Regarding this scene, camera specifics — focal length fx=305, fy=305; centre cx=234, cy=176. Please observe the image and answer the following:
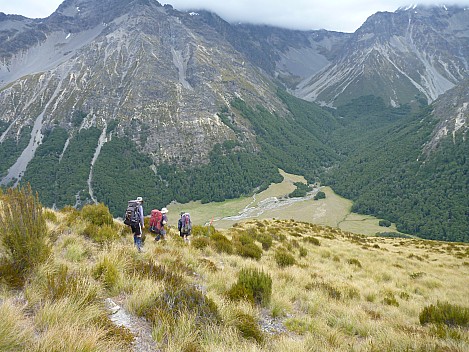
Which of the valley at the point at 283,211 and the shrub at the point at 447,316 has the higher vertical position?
the shrub at the point at 447,316

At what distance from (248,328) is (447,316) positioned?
6.34 meters

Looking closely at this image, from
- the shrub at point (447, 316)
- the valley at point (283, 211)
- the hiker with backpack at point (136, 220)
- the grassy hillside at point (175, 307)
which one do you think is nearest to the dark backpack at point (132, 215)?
the hiker with backpack at point (136, 220)

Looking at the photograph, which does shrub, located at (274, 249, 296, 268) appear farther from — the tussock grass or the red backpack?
the tussock grass

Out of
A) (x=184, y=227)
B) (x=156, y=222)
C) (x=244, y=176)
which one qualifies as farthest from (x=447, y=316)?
(x=244, y=176)

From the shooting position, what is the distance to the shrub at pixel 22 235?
6.19 m

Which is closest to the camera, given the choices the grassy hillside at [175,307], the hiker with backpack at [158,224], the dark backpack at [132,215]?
the grassy hillside at [175,307]

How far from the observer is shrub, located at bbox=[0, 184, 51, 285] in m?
6.19

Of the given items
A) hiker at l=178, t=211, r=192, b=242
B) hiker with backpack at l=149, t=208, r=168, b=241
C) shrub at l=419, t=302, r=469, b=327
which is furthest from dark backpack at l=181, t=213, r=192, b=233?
shrub at l=419, t=302, r=469, b=327

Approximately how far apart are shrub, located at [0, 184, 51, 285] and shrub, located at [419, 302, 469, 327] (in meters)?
10.3

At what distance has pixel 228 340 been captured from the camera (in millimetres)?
5305

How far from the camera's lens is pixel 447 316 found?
866cm

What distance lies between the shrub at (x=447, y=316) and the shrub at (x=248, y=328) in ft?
18.7

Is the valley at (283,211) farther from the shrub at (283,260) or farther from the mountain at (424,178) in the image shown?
the shrub at (283,260)

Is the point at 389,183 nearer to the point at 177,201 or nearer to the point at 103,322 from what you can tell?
the point at 177,201
